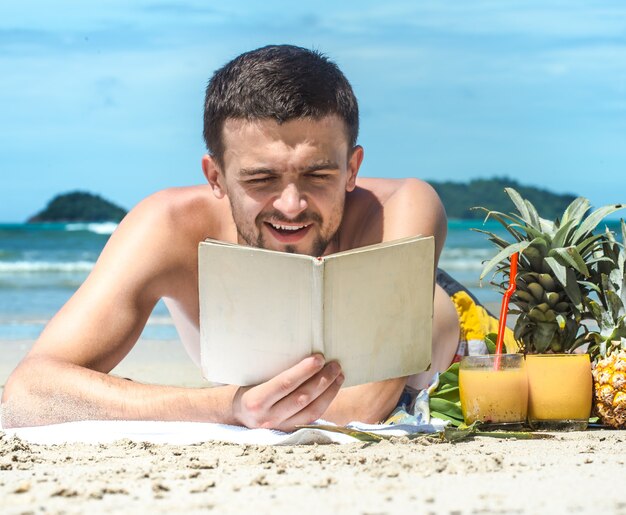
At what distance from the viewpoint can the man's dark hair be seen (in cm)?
328

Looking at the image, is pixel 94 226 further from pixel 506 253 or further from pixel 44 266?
pixel 506 253

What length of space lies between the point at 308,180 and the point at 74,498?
141cm

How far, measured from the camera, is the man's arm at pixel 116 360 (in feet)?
9.66

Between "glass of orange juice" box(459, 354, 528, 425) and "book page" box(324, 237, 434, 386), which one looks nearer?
"book page" box(324, 237, 434, 386)

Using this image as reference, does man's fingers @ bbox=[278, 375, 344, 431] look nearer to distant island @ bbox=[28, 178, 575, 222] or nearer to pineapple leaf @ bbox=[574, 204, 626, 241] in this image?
pineapple leaf @ bbox=[574, 204, 626, 241]

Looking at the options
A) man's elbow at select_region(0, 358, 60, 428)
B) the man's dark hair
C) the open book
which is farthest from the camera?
man's elbow at select_region(0, 358, 60, 428)

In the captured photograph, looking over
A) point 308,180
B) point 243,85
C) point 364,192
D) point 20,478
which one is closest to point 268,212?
point 308,180

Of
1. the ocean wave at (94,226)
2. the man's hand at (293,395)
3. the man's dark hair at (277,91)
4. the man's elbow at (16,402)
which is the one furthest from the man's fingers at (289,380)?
the ocean wave at (94,226)

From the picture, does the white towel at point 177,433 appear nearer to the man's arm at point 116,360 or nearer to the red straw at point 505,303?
the man's arm at point 116,360

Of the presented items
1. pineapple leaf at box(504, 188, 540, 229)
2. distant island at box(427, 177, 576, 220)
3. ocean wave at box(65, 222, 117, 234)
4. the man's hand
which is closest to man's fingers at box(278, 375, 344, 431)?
the man's hand

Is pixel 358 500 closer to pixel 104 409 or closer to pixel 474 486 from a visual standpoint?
pixel 474 486

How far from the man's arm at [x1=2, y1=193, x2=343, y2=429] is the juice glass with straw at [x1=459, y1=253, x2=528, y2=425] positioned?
70 centimetres

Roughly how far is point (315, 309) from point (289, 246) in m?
0.64

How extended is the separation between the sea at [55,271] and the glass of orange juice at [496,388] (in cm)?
27
